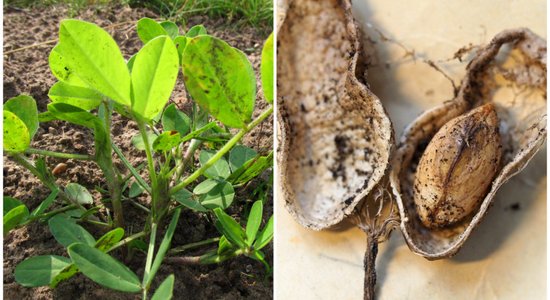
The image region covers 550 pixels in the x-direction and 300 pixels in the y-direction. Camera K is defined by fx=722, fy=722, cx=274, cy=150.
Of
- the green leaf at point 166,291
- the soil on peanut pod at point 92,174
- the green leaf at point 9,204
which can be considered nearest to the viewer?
the green leaf at point 166,291

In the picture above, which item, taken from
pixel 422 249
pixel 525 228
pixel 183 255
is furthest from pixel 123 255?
pixel 525 228

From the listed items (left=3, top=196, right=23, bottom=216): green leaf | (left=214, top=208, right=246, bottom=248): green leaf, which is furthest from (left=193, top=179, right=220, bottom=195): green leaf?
(left=3, top=196, right=23, bottom=216): green leaf

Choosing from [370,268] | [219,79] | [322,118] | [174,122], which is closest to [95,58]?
[219,79]

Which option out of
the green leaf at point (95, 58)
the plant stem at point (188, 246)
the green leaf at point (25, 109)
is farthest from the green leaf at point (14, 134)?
the plant stem at point (188, 246)

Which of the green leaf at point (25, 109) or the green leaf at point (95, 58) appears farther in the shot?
the green leaf at point (25, 109)

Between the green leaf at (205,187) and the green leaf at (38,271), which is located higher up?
the green leaf at (205,187)

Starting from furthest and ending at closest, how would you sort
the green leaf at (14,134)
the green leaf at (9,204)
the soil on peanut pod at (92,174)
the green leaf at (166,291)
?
the soil on peanut pod at (92,174)
the green leaf at (9,204)
the green leaf at (14,134)
the green leaf at (166,291)

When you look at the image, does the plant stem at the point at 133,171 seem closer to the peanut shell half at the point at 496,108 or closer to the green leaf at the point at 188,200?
the green leaf at the point at 188,200
